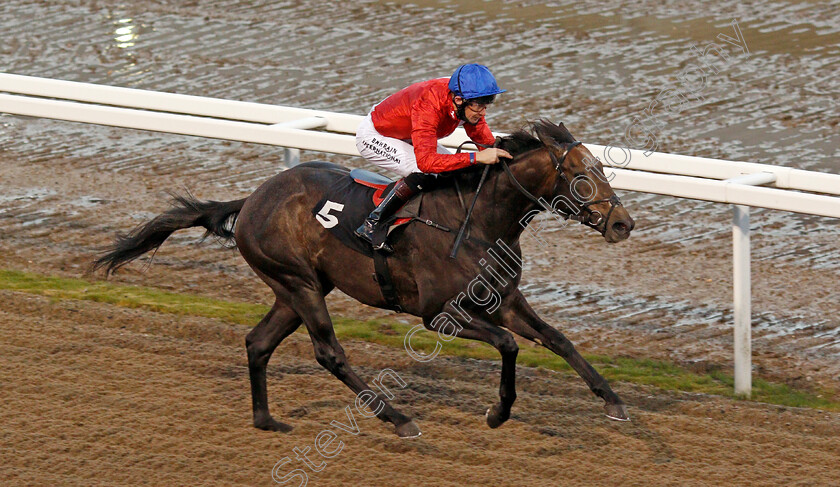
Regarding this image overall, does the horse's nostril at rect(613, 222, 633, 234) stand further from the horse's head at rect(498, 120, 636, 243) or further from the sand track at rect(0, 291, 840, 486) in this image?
the sand track at rect(0, 291, 840, 486)

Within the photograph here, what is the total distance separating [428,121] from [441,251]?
1.73 feet

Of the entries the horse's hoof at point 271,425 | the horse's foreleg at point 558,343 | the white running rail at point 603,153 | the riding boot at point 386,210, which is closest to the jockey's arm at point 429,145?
the riding boot at point 386,210

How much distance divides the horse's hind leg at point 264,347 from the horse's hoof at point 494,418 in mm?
902

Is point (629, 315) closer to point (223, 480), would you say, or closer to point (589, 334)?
point (589, 334)

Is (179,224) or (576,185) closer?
(576,185)

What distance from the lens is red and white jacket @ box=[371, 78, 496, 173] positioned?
480cm

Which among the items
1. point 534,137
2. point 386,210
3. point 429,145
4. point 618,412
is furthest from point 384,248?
point 618,412

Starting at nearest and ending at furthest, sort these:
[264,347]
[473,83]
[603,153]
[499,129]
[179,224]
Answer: [473,83] → [264,347] → [179,224] → [603,153] → [499,129]

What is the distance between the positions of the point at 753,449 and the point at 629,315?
181cm

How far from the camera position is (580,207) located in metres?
4.61

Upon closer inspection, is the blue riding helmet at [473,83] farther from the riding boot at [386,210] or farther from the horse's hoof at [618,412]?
the horse's hoof at [618,412]

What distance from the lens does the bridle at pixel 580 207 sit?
457 centimetres

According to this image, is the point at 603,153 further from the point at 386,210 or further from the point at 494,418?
the point at 494,418

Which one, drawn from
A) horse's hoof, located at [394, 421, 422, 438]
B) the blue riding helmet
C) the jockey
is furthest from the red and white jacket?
horse's hoof, located at [394, 421, 422, 438]
